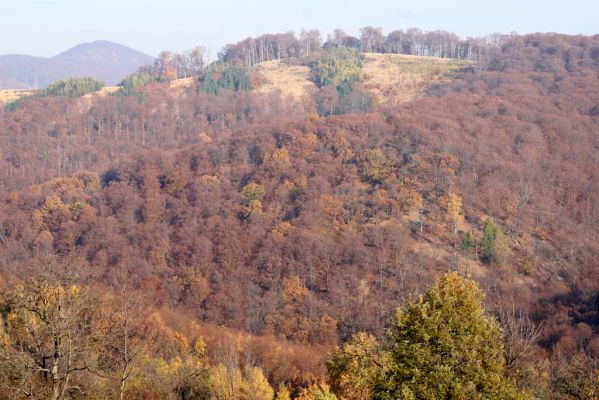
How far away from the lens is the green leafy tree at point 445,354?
36.9 ft

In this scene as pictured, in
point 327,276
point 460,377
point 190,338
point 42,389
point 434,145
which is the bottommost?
point 327,276

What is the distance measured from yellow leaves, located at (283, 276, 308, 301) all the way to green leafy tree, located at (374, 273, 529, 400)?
139 ft

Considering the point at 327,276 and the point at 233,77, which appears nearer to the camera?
the point at 327,276

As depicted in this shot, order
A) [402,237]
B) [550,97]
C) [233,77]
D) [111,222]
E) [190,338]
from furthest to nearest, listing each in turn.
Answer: [233,77] < [550,97] < [111,222] < [402,237] < [190,338]

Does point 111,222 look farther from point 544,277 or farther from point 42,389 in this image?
point 42,389

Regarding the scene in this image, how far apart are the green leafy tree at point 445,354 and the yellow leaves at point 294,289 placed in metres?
42.2

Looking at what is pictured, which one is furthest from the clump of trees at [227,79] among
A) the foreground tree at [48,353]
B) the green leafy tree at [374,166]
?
the foreground tree at [48,353]

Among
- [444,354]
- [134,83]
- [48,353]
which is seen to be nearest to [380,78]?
[134,83]

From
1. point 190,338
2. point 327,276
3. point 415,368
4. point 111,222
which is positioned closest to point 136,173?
point 111,222

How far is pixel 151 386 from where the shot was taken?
19234 millimetres

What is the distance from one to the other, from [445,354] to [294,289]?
43681 mm

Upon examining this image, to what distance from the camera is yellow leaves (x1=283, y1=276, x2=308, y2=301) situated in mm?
54250

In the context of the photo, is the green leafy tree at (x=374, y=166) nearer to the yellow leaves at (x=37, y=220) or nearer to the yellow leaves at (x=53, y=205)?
the yellow leaves at (x=53, y=205)

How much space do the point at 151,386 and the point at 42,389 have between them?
434 cm
